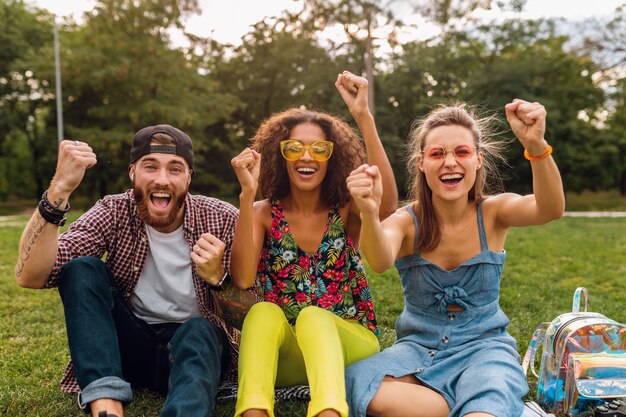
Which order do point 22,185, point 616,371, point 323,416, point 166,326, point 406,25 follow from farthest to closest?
1. point 22,185
2. point 406,25
3. point 166,326
4. point 616,371
5. point 323,416

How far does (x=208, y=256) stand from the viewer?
262 cm

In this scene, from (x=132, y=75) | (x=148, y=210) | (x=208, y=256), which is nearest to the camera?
(x=208, y=256)

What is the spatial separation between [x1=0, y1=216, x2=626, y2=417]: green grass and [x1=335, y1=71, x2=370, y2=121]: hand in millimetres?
1625

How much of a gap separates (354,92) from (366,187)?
3.29 ft

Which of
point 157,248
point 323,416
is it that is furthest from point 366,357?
point 157,248

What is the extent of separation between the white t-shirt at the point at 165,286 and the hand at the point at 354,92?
1180 mm

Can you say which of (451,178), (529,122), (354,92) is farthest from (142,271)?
(529,122)

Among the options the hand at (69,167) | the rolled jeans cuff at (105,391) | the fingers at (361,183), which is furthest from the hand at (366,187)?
the rolled jeans cuff at (105,391)

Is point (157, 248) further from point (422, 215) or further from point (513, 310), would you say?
point (513, 310)

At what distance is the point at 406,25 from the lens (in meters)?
21.9

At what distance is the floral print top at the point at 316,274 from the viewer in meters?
3.03

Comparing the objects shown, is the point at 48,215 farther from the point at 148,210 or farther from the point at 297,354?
the point at 297,354

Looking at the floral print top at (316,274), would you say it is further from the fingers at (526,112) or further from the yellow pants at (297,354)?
the fingers at (526,112)

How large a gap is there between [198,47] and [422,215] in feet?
84.9
